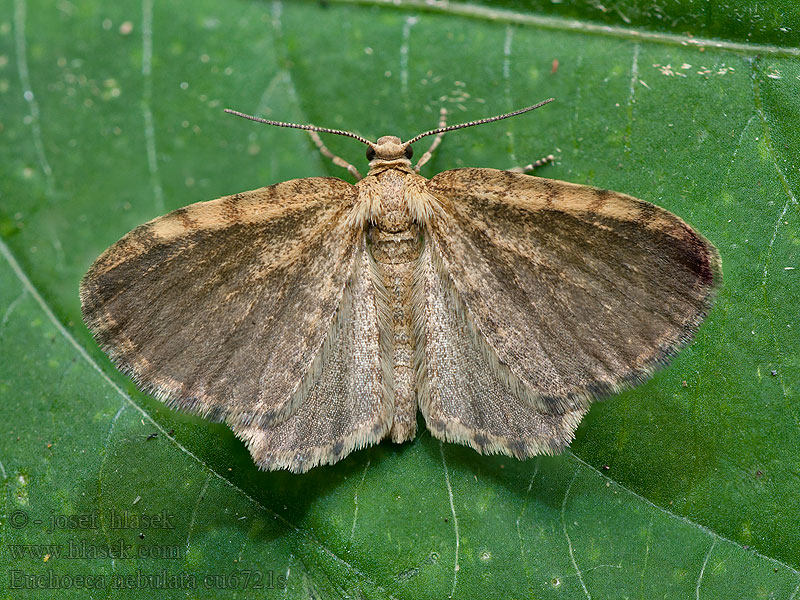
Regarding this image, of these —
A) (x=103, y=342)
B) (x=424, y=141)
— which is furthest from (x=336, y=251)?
(x=103, y=342)

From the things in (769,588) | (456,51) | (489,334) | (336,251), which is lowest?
(769,588)

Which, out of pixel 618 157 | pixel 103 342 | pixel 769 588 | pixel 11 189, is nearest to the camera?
pixel 103 342

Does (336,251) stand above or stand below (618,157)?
below

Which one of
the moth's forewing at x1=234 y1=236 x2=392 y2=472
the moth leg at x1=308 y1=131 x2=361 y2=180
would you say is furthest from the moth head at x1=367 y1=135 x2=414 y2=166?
the moth's forewing at x1=234 y1=236 x2=392 y2=472

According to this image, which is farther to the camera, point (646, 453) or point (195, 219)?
point (646, 453)

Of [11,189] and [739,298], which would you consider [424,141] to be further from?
[11,189]

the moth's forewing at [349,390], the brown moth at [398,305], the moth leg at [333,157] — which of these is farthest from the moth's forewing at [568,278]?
the moth leg at [333,157]
